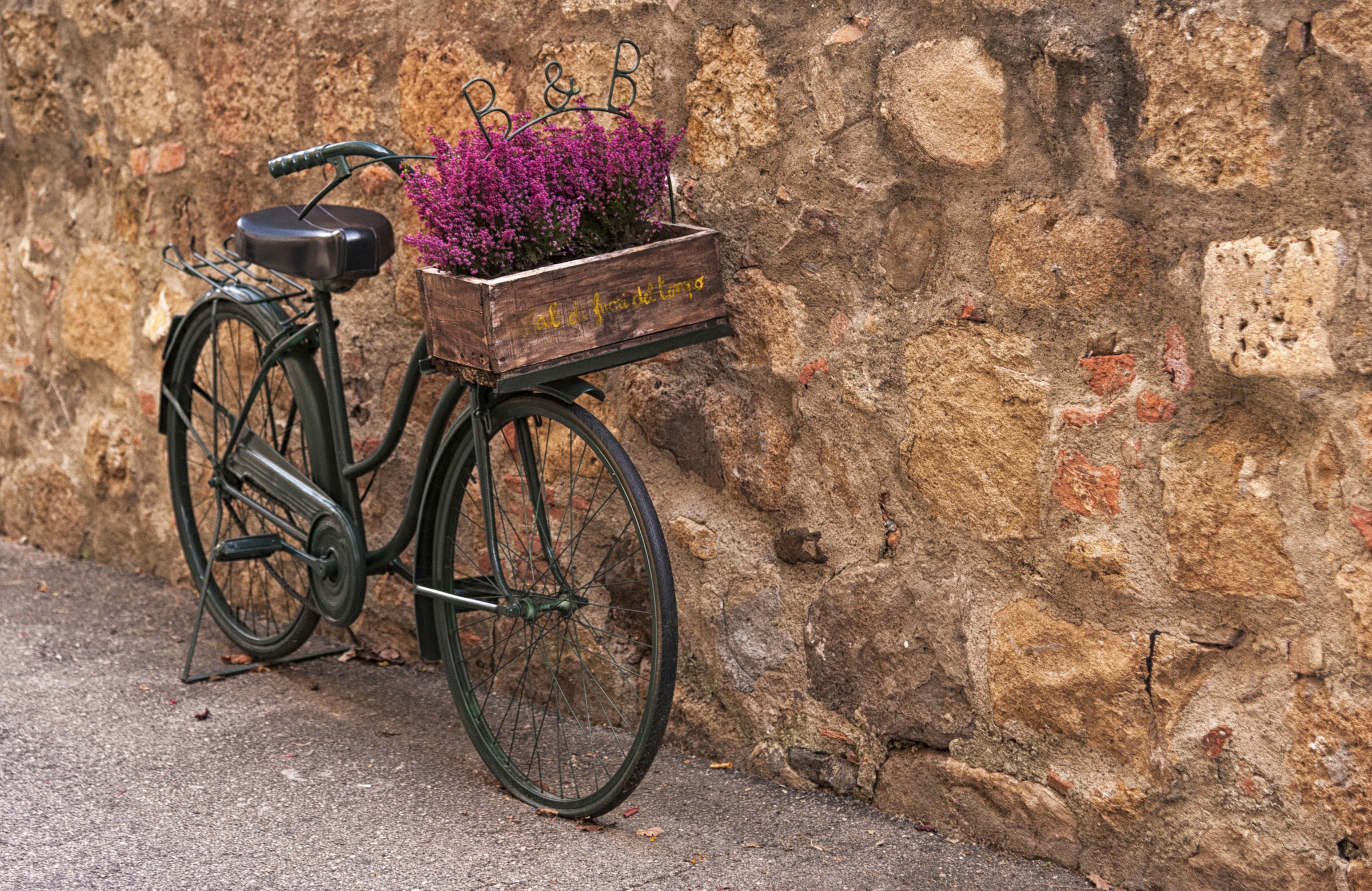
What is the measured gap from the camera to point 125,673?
3.44 metres

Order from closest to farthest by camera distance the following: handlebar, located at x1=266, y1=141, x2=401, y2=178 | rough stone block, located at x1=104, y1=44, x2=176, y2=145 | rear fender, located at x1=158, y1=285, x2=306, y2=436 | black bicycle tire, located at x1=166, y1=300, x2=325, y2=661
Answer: handlebar, located at x1=266, y1=141, x2=401, y2=178, black bicycle tire, located at x1=166, y1=300, x2=325, y2=661, rear fender, located at x1=158, y1=285, x2=306, y2=436, rough stone block, located at x1=104, y1=44, x2=176, y2=145

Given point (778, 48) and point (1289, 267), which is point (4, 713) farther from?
point (1289, 267)

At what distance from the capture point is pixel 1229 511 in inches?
84.3

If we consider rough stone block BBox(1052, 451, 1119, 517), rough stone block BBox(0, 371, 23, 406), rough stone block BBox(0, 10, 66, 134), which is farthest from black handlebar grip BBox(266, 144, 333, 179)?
rough stone block BBox(0, 371, 23, 406)

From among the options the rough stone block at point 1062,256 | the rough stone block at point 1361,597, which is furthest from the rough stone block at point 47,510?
the rough stone block at point 1361,597

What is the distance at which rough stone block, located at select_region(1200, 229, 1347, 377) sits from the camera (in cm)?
200

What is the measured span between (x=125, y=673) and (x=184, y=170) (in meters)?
1.38

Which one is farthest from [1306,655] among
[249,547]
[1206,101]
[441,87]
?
[249,547]

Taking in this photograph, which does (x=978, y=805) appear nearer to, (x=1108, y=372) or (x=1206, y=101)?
(x=1108, y=372)

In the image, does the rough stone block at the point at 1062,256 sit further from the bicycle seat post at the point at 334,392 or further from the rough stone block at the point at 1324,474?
the bicycle seat post at the point at 334,392

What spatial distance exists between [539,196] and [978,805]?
1.35m

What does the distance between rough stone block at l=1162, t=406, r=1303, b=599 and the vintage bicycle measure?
865mm

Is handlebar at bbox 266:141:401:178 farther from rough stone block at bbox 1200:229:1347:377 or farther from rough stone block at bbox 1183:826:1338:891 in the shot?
rough stone block at bbox 1183:826:1338:891

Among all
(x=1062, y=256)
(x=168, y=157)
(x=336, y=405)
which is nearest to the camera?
(x=1062, y=256)
